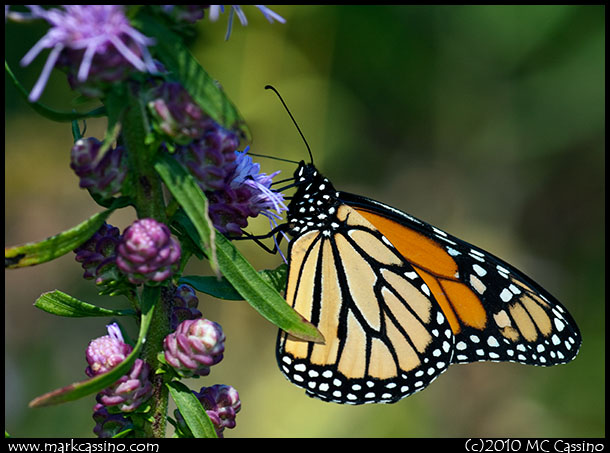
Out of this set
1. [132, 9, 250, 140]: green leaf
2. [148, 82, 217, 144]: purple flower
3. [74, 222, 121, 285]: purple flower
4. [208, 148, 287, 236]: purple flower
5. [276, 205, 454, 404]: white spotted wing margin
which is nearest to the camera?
[132, 9, 250, 140]: green leaf

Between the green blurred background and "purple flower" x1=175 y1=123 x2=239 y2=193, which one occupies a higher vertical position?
"purple flower" x1=175 y1=123 x2=239 y2=193

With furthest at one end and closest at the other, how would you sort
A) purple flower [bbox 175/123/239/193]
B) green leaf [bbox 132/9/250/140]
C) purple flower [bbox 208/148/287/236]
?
purple flower [bbox 208/148/287/236], purple flower [bbox 175/123/239/193], green leaf [bbox 132/9/250/140]

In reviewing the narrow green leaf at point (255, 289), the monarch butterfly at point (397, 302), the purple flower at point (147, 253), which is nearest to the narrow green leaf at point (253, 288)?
the narrow green leaf at point (255, 289)

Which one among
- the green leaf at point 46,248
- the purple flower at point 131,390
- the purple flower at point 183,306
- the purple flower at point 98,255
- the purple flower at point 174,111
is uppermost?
the purple flower at point 174,111

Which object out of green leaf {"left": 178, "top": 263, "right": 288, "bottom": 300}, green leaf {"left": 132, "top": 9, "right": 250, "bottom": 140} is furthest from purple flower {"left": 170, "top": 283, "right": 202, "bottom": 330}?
green leaf {"left": 132, "top": 9, "right": 250, "bottom": 140}

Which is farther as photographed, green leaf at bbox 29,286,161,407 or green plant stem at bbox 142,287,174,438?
green plant stem at bbox 142,287,174,438

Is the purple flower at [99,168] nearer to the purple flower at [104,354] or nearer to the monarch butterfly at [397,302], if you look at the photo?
the purple flower at [104,354]

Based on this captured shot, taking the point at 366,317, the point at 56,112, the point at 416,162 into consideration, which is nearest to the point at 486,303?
the point at 366,317

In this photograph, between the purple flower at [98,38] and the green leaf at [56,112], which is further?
the green leaf at [56,112]

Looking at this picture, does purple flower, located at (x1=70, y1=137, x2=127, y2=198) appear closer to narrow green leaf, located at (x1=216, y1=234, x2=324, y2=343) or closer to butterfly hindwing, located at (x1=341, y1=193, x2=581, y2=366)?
narrow green leaf, located at (x1=216, y1=234, x2=324, y2=343)
